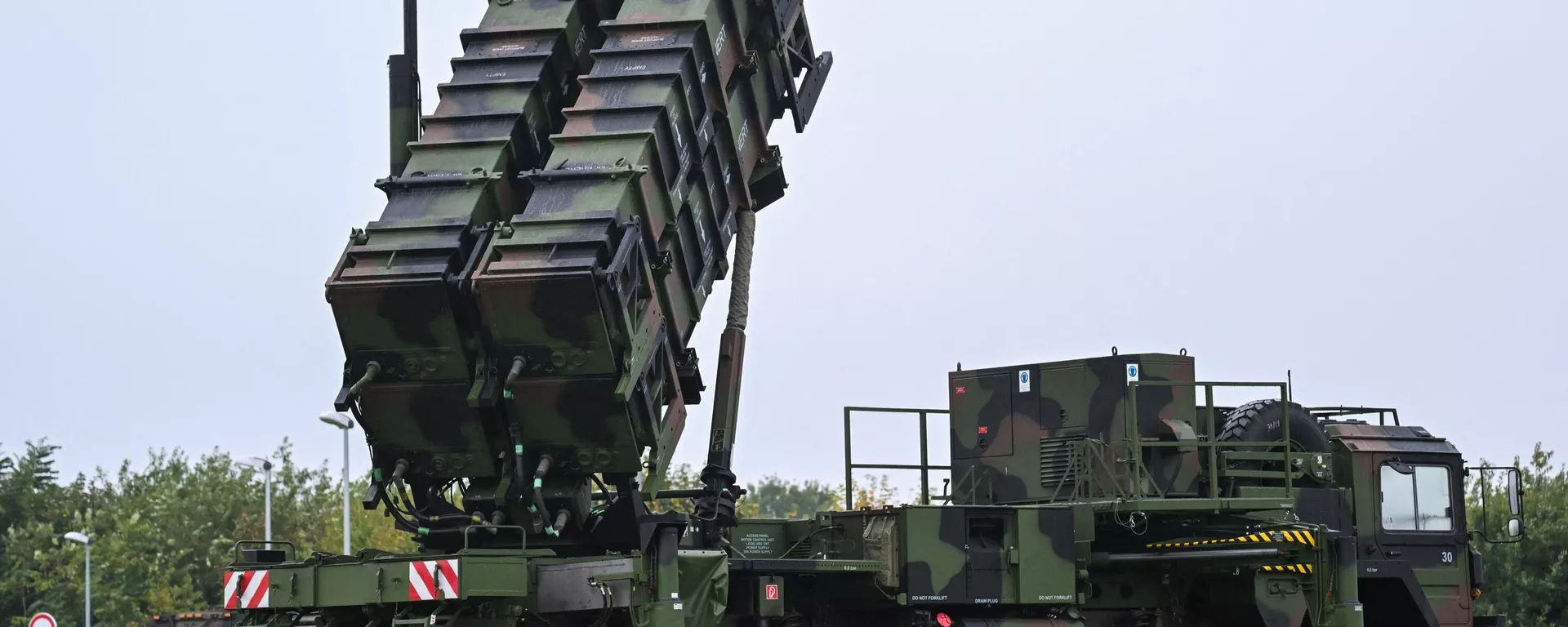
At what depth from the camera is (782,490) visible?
237ft

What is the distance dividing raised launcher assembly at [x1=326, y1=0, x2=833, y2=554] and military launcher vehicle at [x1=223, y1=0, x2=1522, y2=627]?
2cm

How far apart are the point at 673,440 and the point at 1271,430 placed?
18.1ft

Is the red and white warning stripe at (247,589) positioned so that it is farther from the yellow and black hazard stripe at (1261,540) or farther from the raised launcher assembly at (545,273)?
the yellow and black hazard stripe at (1261,540)

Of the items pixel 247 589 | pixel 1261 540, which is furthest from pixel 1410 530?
pixel 247 589

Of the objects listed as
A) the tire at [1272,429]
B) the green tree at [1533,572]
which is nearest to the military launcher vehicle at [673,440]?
the tire at [1272,429]

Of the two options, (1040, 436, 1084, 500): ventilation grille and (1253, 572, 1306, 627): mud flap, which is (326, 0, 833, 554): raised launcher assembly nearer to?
(1040, 436, 1084, 500): ventilation grille

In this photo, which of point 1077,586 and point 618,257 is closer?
point 618,257

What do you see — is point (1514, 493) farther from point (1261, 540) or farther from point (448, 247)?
point (448, 247)

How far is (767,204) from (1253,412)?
4.49 metres

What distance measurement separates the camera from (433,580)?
11250 millimetres

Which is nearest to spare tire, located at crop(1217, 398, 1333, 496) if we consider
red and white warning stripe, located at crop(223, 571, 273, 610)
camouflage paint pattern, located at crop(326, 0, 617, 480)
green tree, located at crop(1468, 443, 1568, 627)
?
camouflage paint pattern, located at crop(326, 0, 617, 480)

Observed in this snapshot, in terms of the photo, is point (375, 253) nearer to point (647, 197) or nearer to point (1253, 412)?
point (647, 197)

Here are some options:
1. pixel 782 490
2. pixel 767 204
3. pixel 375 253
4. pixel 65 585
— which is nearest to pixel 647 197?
pixel 375 253

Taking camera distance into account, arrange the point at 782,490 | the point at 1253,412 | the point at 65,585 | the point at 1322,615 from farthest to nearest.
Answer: the point at 782,490
the point at 65,585
the point at 1253,412
the point at 1322,615
